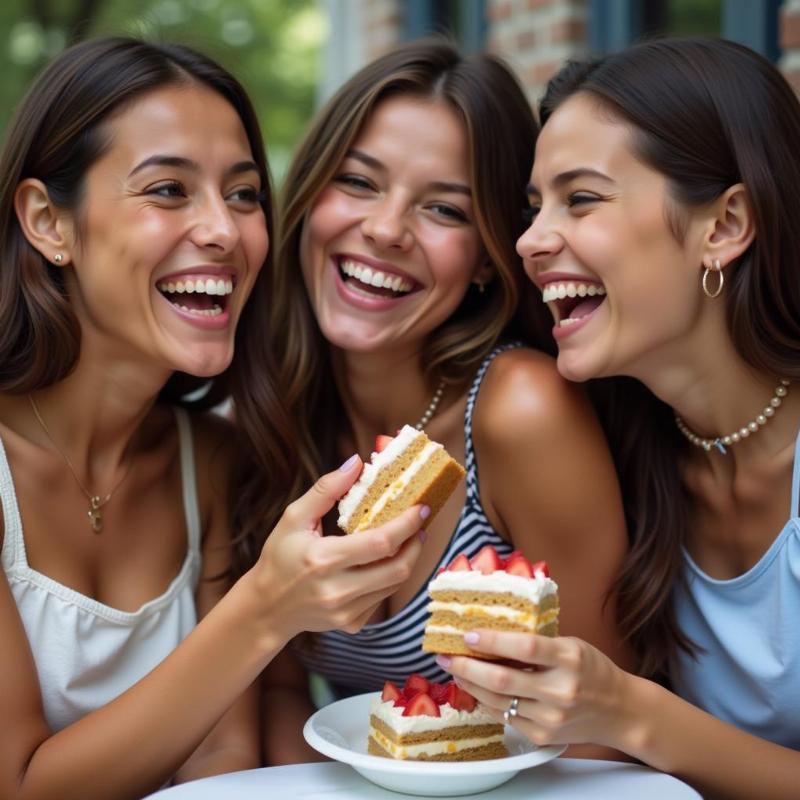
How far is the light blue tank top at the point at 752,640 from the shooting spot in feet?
9.55

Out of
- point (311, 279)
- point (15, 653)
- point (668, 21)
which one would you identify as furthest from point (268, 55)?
point (15, 653)

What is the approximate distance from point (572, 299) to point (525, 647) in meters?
1.28

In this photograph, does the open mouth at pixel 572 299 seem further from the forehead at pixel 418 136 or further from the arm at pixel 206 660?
the arm at pixel 206 660

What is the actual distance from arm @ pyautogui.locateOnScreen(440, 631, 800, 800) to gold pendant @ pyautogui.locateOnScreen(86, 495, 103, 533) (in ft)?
4.54

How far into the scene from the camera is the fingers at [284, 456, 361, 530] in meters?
2.56

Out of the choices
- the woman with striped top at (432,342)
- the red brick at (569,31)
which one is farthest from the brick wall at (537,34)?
the woman with striped top at (432,342)

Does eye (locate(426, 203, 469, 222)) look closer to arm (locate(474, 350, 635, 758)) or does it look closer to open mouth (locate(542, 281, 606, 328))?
open mouth (locate(542, 281, 606, 328))

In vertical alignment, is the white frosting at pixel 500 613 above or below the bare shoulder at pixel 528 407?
below

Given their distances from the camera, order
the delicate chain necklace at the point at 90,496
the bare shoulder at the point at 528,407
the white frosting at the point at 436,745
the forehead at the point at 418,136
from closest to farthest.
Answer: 1. the white frosting at the point at 436,745
2. the bare shoulder at the point at 528,407
3. the delicate chain necklace at the point at 90,496
4. the forehead at the point at 418,136

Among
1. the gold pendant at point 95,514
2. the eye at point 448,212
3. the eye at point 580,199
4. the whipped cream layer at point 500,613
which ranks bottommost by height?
the gold pendant at point 95,514

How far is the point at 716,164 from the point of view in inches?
115

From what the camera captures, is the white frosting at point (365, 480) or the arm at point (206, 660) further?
the white frosting at point (365, 480)

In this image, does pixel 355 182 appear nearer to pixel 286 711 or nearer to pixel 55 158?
pixel 55 158

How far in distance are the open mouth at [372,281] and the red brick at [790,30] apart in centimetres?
195
